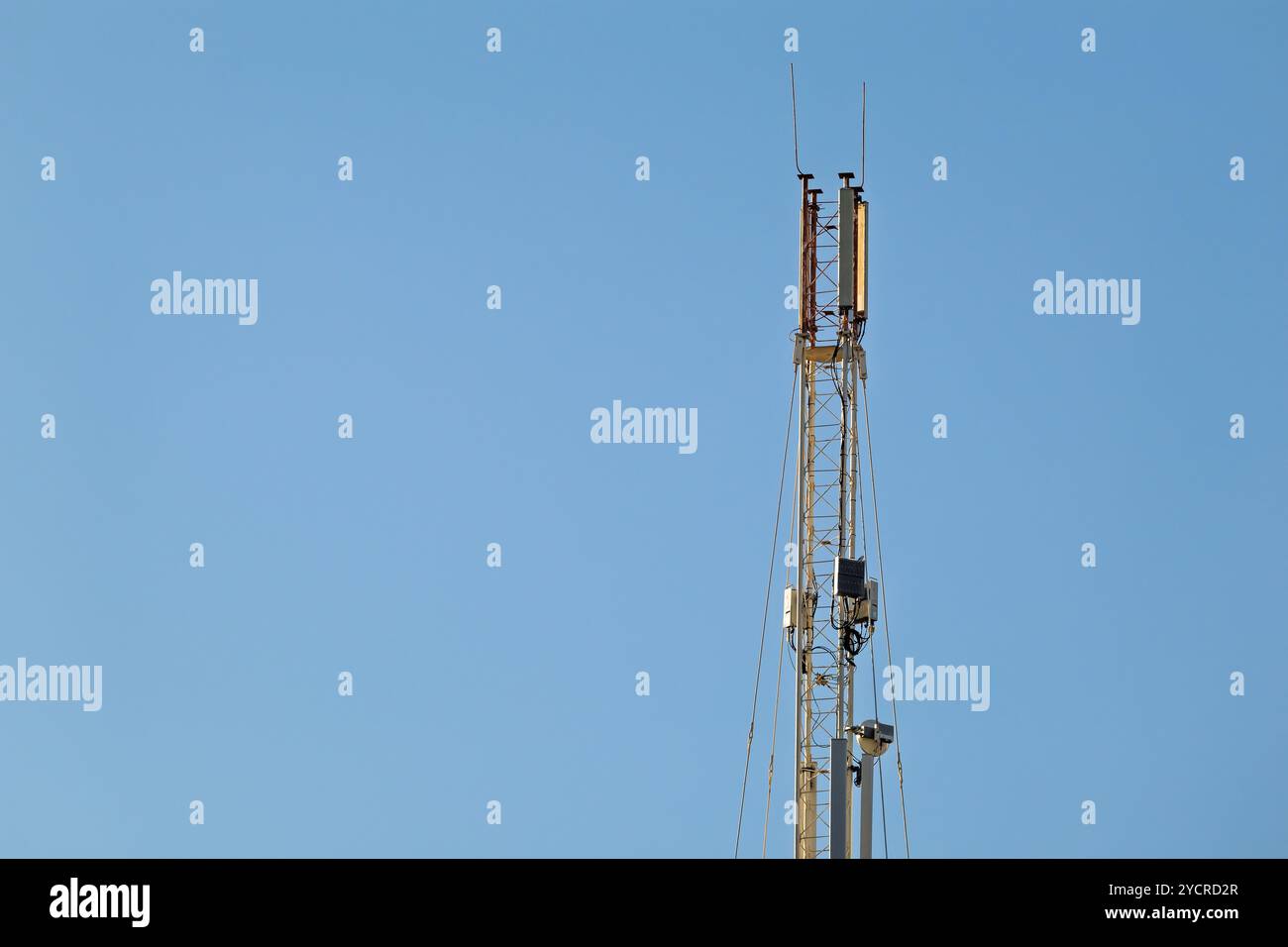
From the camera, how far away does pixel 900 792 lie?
249ft

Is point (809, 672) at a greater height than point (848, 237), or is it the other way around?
point (848, 237)
